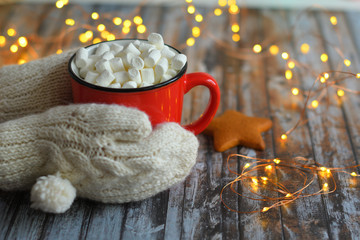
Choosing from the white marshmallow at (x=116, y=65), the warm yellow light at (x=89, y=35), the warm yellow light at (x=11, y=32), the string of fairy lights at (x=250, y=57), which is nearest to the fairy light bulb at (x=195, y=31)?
the string of fairy lights at (x=250, y=57)

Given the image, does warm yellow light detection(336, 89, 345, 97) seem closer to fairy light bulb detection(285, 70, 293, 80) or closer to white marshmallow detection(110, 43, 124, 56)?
fairy light bulb detection(285, 70, 293, 80)

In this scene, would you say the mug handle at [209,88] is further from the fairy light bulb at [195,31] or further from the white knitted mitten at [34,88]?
the fairy light bulb at [195,31]

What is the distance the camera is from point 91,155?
0.65 meters

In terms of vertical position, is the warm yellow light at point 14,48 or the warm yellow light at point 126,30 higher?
the warm yellow light at point 14,48

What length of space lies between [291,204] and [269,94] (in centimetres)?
42

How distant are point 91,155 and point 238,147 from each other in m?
0.35

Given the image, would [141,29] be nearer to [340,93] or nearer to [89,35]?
[89,35]

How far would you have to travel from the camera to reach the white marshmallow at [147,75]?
28.3 inches

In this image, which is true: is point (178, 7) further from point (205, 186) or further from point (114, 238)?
point (114, 238)

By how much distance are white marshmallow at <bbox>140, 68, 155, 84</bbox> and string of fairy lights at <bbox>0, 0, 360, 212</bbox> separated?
24 centimetres

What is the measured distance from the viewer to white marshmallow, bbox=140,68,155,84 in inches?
28.3

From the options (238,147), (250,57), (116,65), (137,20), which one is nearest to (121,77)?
(116,65)

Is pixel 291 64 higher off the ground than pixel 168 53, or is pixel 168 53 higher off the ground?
pixel 168 53

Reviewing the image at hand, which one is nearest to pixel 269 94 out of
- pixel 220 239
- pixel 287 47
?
pixel 287 47
